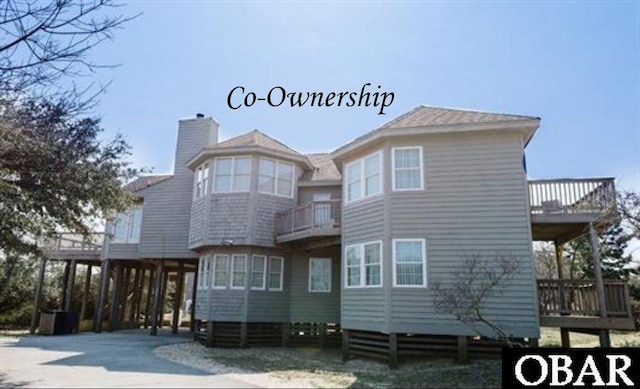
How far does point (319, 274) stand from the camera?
17.2 metres

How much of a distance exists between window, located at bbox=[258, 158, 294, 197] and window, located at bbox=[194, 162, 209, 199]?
2254 mm

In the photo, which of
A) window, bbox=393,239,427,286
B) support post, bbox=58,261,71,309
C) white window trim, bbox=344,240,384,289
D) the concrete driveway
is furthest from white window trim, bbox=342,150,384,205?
support post, bbox=58,261,71,309

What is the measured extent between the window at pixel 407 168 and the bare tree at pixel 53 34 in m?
9.19

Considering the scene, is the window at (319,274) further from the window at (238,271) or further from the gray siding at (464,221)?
the gray siding at (464,221)

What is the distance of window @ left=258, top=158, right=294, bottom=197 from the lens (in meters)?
16.7

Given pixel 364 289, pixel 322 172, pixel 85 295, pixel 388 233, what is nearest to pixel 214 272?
pixel 322 172

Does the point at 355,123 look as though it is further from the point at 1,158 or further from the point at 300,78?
the point at 1,158

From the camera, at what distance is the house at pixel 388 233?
1166 centimetres

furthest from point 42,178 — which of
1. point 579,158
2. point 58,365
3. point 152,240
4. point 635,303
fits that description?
point 635,303

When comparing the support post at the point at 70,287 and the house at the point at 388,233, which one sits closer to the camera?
the house at the point at 388,233

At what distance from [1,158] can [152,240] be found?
13058 millimetres

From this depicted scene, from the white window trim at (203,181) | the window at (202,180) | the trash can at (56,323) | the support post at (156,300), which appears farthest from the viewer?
the support post at (156,300)

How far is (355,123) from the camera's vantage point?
15.2 metres

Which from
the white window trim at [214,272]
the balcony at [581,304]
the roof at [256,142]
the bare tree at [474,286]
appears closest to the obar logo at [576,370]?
the bare tree at [474,286]
